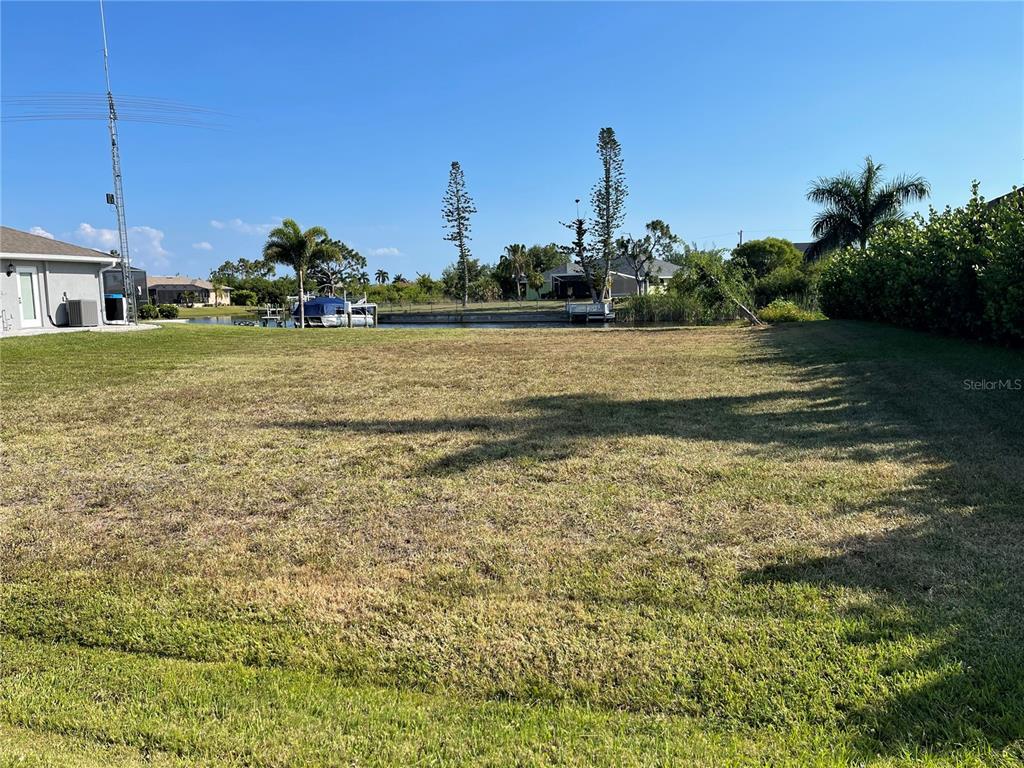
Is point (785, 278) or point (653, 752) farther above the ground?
point (785, 278)

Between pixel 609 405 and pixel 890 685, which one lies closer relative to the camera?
pixel 890 685

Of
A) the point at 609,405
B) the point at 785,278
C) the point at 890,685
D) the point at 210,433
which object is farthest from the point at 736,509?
the point at 785,278

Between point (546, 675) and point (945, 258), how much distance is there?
534 inches

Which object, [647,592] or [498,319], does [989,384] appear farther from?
[498,319]

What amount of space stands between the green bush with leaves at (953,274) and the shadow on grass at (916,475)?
1.05m

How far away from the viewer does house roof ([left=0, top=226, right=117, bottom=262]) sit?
17.6 m

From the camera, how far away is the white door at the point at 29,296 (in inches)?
701

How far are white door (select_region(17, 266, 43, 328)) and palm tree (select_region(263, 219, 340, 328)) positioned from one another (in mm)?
12457

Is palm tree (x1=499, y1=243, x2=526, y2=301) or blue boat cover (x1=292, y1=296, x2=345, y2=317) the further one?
palm tree (x1=499, y1=243, x2=526, y2=301)

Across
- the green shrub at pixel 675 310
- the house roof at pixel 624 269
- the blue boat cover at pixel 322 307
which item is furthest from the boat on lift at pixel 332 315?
the house roof at pixel 624 269

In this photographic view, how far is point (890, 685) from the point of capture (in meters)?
2.16

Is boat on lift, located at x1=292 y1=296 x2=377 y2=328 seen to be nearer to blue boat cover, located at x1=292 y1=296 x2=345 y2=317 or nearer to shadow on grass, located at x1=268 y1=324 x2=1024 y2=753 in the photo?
blue boat cover, located at x1=292 y1=296 x2=345 y2=317

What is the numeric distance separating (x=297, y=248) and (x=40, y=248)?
1301 centimetres

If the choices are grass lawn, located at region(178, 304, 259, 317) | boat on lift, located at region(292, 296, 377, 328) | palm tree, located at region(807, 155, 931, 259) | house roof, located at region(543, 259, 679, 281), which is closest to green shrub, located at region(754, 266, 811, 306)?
palm tree, located at region(807, 155, 931, 259)
